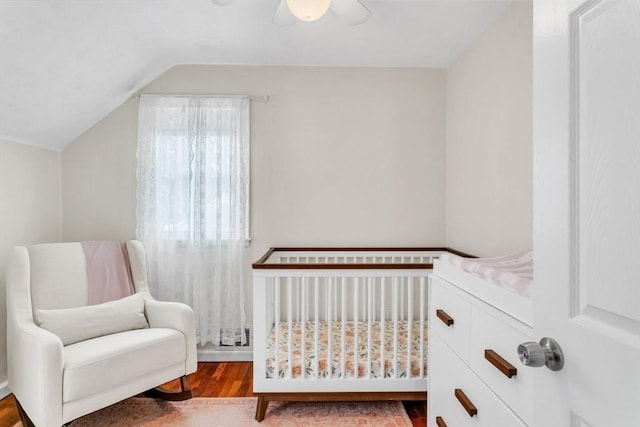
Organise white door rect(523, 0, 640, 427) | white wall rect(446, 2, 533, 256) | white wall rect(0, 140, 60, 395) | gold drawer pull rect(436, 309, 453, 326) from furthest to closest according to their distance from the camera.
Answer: white wall rect(0, 140, 60, 395), white wall rect(446, 2, 533, 256), gold drawer pull rect(436, 309, 453, 326), white door rect(523, 0, 640, 427)

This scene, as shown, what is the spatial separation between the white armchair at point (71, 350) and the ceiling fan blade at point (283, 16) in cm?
177

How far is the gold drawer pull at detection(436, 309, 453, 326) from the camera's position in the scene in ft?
4.68

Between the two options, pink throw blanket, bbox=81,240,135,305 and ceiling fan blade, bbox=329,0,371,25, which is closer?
ceiling fan blade, bbox=329,0,371,25

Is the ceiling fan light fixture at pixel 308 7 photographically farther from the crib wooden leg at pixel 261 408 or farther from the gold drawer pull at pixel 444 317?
the crib wooden leg at pixel 261 408

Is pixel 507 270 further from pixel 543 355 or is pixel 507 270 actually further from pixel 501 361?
pixel 543 355

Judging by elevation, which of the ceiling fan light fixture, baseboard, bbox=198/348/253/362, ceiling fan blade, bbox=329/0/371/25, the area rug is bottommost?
the area rug

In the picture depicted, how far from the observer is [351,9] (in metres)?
1.90

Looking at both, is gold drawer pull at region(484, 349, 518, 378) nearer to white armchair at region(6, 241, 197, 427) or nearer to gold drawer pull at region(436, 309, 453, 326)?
gold drawer pull at region(436, 309, 453, 326)

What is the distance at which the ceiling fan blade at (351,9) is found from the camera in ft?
6.10

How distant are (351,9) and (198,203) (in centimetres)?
176

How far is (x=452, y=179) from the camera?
9.66 ft

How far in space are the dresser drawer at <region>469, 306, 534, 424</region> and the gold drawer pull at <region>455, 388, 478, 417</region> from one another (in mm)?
112

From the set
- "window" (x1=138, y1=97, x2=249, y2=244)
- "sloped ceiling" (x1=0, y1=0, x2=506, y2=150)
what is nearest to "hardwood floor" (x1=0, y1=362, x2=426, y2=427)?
"window" (x1=138, y1=97, x2=249, y2=244)

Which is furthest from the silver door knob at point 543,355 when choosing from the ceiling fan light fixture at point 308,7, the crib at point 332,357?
the ceiling fan light fixture at point 308,7
